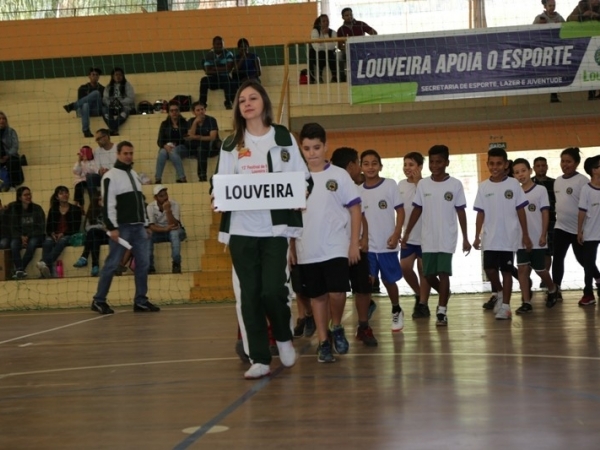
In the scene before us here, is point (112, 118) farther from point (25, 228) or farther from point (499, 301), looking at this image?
point (499, 301)

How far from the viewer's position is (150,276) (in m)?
12.7

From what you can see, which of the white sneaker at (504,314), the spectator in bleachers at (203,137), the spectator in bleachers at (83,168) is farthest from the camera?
the spectator in bleachers at (203,137)

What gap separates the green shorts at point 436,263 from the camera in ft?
27.0

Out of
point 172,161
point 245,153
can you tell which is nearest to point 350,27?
point 172,161

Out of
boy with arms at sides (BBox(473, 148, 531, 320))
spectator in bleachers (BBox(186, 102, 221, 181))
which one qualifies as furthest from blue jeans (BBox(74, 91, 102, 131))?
boy with arms at sides (BBox(473, 148, 531, 320))

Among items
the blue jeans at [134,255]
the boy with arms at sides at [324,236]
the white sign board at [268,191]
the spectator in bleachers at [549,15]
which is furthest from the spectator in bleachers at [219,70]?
the white sign board at [268,191]

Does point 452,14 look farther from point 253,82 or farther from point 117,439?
point 117,439

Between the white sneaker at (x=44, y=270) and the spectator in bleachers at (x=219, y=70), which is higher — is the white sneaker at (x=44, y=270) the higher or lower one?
the lower one

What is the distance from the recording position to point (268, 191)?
5316mm

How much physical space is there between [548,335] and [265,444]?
396 centimetres

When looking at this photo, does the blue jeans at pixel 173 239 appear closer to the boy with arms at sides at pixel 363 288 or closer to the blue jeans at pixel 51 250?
the blue jeans at pixel 51 250

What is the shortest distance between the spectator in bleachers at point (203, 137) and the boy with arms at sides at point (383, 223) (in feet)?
21.2

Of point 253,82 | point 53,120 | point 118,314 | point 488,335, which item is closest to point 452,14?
point 53,120

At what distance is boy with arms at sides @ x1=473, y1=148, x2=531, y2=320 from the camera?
8562 mm
